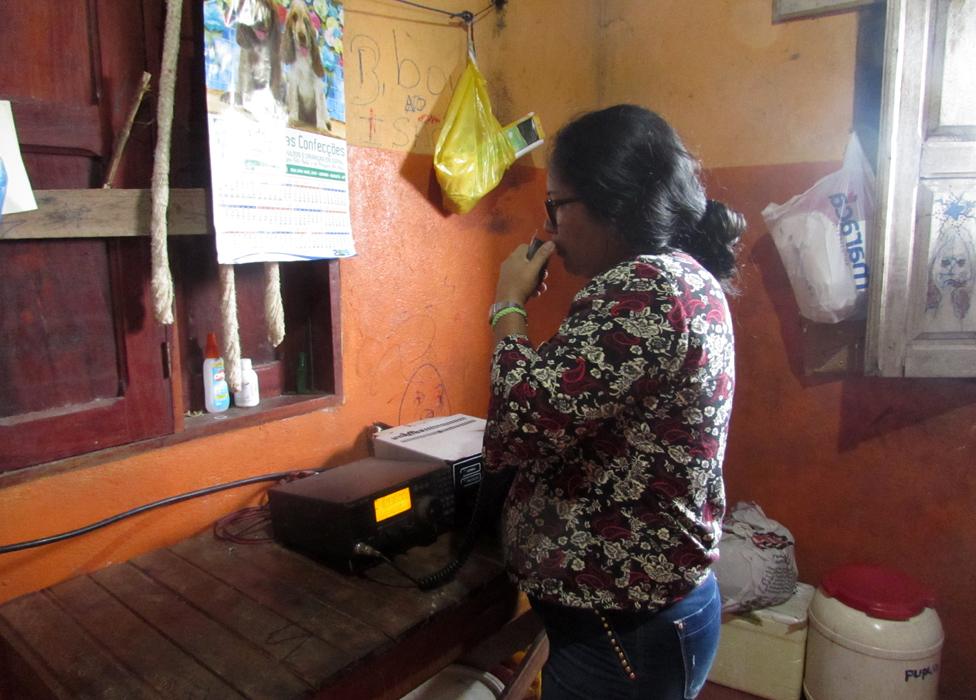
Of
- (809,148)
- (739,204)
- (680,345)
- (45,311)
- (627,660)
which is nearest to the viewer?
(680,345)

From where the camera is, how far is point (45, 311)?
48.9 inches

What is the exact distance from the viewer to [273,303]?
5.00 feet

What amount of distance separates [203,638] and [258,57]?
1.14 metres

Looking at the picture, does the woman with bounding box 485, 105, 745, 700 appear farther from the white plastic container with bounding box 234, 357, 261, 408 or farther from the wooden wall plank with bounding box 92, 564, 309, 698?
the white plastic container with bounding box 234, 357, 261, 408

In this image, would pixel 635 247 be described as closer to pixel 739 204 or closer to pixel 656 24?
pixel 739 204

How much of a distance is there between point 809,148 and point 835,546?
1249mm

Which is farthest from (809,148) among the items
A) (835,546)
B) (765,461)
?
(835,546)

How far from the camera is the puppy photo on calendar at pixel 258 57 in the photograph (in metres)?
1.40

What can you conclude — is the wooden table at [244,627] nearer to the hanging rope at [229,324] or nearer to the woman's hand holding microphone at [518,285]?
the hanging rope at [229,324]

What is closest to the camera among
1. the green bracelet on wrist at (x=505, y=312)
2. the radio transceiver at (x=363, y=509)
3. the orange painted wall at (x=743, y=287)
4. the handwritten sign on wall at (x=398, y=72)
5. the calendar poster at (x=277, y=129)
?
the green bracelet on wrist at (x=505, y=312)

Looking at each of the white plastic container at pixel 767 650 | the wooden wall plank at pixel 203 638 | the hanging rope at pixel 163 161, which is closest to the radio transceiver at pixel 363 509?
the wooden wall plank at pixel 203 638

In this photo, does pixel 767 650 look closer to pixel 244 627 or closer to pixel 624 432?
pixel 624 432

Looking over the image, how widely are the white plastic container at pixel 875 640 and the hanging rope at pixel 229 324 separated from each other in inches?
69.3

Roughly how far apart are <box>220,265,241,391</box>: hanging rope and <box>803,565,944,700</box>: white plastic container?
1759 mm
